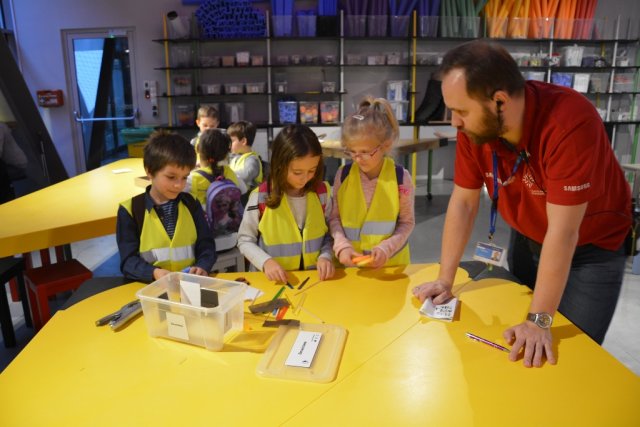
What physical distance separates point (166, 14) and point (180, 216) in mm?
5873

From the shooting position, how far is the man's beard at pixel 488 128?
3.87 feet

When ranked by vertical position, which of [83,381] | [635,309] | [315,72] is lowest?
[635,309]

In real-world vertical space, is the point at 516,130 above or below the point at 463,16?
below

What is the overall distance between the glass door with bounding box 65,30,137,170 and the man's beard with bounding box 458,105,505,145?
22.4 feet

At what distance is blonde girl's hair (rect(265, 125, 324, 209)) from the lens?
5.56ft

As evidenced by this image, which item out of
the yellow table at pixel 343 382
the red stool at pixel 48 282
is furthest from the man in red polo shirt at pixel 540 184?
the red stool at pixel 48 282

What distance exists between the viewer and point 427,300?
1390 millimetres

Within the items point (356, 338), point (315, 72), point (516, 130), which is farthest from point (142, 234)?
point (315, 72)

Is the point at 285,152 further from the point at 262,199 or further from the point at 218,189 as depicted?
the point at 218,189

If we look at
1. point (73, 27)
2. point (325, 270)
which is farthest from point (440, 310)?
point (73, 27)

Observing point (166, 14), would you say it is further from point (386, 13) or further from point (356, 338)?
point (356, 338)

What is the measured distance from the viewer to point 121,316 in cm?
131

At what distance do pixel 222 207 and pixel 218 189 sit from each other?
11 centimetres

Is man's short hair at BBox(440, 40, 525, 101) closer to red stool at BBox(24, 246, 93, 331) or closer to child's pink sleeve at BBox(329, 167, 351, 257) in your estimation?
child's pink sleeve at BBox(329, 167, 351, 257)
